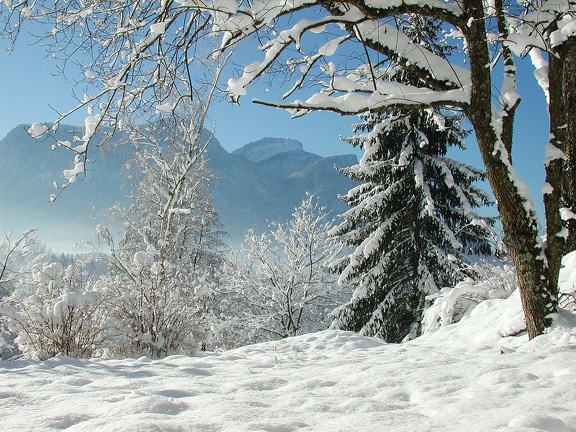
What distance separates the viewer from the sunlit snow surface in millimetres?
1594

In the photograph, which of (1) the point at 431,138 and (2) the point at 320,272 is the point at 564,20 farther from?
(2) the point at 320,272

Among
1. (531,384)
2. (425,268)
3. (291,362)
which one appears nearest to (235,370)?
(291,362)

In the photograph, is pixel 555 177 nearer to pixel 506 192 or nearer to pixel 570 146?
pixel 570 146

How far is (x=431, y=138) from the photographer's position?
432 inches

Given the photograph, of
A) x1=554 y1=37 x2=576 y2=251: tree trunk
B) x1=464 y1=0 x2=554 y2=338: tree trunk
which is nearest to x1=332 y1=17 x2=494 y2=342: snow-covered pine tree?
x1=554 y1=37 x2=576 y2=251: tree trunk

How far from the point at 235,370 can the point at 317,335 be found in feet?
6.97

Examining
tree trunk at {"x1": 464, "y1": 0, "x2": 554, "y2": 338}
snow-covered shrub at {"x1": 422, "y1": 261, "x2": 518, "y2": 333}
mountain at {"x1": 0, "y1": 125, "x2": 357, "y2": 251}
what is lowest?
snow-covered shrub at {"x1": 422, "y1": 261, "x2": 518, "y2": 333}

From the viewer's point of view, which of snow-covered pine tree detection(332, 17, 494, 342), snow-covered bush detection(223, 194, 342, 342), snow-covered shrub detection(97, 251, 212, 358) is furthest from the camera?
snow-covered bush detection(223, 194, 342, 342)

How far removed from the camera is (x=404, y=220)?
1100 cm

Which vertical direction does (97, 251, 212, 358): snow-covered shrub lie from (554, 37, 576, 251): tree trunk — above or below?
below

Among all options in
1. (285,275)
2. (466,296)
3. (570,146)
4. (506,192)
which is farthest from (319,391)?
(285,275)

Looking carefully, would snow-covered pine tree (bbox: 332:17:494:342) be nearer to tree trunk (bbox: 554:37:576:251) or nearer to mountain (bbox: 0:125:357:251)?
tree trunk (bbox: 554:37:576:251)

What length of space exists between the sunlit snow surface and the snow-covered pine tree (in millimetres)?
6913

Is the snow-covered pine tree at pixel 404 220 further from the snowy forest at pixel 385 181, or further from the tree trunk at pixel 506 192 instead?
the tree trunk at pixel 506 192
